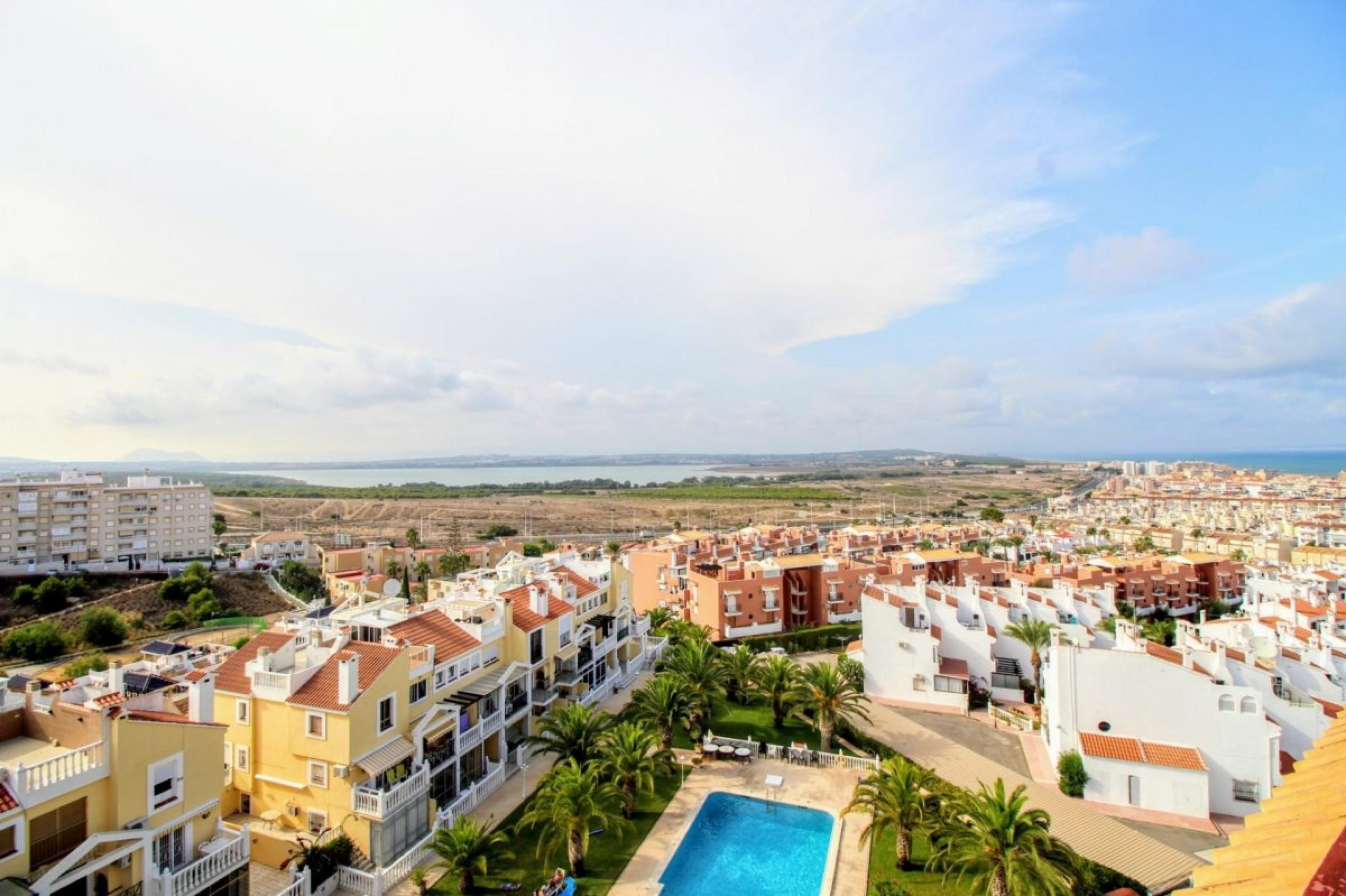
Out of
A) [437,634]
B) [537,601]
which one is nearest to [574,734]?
[437,634]

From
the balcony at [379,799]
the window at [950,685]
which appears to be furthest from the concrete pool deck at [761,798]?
the window at [950,685]

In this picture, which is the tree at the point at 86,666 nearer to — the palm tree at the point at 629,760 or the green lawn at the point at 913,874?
the palm tree at the point at 629,760

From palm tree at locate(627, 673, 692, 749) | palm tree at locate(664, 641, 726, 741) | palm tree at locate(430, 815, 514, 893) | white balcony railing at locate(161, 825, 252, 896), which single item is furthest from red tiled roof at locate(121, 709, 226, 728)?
palm tree at locate(664, 641, 726, 741)

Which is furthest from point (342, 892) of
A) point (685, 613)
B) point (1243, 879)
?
point (685, 613)

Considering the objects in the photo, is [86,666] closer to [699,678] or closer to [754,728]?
[699,678]

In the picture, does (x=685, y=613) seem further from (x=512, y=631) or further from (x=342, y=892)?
(x=342, y=892)
